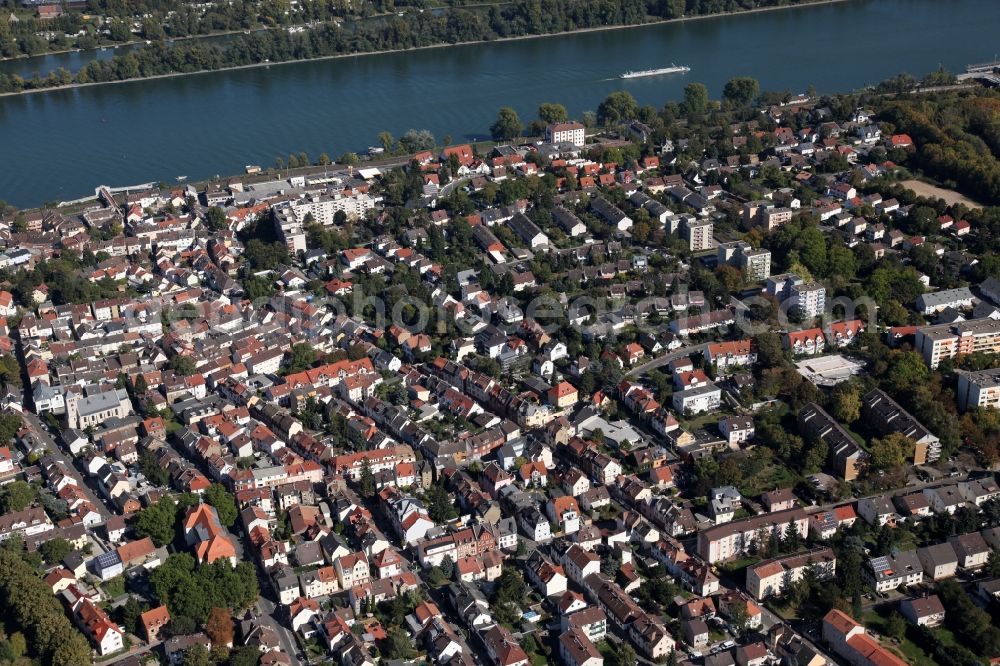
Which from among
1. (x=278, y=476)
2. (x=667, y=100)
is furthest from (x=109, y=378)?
(x=667, y=100)

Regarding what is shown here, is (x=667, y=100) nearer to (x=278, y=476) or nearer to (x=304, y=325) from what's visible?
(x=304, y=325)

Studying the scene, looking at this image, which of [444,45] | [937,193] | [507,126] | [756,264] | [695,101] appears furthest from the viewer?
[444,45]

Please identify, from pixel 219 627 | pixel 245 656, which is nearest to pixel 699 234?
pixel 219 627

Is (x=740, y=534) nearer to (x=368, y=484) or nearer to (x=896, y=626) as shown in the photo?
(x=896, y=626)

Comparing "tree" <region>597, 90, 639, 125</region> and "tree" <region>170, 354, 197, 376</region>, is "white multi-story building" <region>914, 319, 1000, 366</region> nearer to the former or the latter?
"tree" <region>170, 354, 197, 376</region>

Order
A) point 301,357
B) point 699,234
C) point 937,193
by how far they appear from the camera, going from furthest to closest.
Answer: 1. point 937,193
2. point 699,234
3. point 301,357

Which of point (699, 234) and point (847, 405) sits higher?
point (699, 234)

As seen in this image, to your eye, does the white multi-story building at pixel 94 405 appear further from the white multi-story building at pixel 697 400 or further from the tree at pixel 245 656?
the white multi-story building at pixel 697 400
